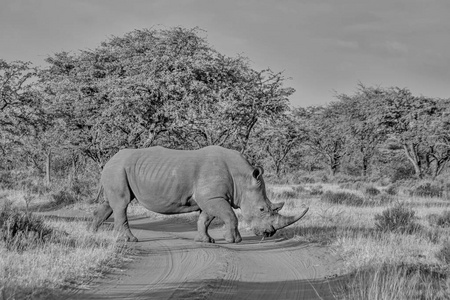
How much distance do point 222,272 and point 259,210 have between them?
315cm

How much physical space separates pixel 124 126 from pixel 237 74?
19.6ft

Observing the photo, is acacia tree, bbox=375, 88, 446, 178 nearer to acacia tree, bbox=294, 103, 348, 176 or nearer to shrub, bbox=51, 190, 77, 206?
acacia tree, bbox=294, 103, 348, 176

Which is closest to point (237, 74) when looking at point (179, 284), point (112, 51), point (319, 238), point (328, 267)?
point (112, 51)

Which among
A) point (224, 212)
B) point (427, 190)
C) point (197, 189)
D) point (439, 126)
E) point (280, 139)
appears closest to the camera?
point (224, 212)

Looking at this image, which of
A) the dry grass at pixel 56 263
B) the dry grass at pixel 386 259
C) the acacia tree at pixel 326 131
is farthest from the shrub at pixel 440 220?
the acacia tree at pixel 326 131

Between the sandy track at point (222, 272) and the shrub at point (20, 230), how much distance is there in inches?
71.7

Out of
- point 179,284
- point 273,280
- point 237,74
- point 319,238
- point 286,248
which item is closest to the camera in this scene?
point 179,284

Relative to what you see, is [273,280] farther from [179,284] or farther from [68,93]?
[68,93]

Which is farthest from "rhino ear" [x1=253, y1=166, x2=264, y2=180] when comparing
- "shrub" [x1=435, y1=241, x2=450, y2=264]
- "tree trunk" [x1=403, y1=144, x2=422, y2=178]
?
"tree trunk" [x1=403, y1=144, x2=422, y2=178]

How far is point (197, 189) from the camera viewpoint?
10.3 metres

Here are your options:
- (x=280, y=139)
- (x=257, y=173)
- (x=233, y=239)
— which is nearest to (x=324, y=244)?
(x=233, y=239)

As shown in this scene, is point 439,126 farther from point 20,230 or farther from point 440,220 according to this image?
point 20,230

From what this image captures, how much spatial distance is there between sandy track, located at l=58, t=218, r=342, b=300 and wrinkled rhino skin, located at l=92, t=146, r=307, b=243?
1.68ft

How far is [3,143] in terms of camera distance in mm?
21250
